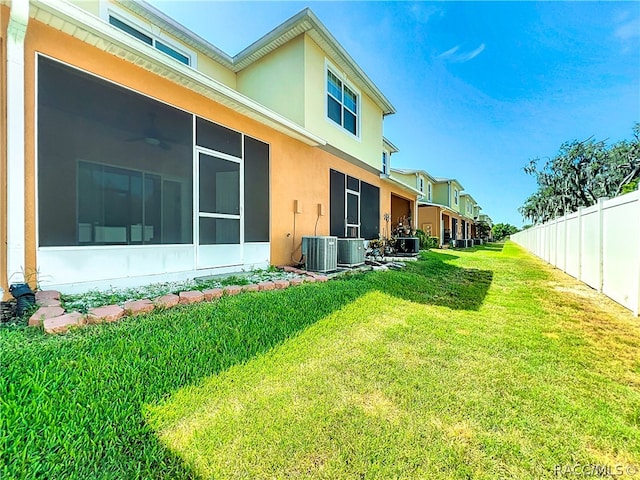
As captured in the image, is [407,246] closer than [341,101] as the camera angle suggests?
No

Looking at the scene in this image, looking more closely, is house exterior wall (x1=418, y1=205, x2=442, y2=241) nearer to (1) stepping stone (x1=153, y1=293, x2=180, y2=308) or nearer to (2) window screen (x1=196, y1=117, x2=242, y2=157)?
(2) window screen (x1=196, y1=117, x2=242, y2=157)

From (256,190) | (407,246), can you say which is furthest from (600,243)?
(256,190)

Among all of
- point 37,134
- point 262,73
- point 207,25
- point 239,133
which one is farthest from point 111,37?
point 207,25

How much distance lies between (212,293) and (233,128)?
3.65 metres

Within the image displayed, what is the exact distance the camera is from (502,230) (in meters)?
77.4

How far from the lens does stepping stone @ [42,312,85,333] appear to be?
271cm

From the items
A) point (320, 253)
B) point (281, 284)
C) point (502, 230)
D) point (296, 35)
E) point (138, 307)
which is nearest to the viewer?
point (138, 307)

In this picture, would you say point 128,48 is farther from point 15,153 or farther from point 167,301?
point 167,301

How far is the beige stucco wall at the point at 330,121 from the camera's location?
7950 millimetres

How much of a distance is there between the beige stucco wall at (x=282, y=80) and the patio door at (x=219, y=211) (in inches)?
113

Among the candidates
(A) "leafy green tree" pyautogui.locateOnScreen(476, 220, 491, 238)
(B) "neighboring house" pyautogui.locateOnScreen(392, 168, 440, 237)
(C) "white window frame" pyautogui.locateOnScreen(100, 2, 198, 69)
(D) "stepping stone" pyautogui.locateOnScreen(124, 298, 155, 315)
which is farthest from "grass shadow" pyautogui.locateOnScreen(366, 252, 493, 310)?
(A) "leafy green tree" pyautogui.locateOnScreen(476, 220, 491, 238)

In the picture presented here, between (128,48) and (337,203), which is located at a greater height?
(128,48)

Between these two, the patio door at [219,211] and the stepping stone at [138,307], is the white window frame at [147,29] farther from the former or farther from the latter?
the stepping stone at [138,307]

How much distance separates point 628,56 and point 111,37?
1829cm
